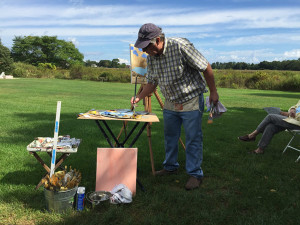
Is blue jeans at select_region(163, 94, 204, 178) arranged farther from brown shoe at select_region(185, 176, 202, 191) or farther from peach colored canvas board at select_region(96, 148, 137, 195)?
peach colored canvas board at select_region(96, 148, 137, 195)

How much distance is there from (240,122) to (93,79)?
29.1m

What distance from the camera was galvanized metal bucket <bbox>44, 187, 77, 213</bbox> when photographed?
2.75m

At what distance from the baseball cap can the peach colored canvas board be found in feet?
3.81

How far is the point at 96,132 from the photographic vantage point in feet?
20.7

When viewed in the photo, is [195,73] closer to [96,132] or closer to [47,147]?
[47,147]

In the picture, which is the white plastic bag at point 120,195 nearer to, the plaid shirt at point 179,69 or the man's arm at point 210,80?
the plaid shirt at point 179,69

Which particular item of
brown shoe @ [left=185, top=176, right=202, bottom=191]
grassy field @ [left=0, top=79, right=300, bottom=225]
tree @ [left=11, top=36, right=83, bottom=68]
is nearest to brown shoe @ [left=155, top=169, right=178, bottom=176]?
grassy field @ [left=0, top=79, right=300, bottom=225]

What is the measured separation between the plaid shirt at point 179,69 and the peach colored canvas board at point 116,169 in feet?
2.69

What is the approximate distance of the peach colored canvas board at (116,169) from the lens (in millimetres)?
3207

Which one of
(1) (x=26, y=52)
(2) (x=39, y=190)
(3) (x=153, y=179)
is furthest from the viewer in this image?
(1) (x=26, y=52)

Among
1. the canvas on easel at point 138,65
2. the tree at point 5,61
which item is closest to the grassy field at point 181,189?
the canvas on easel at point 138,65

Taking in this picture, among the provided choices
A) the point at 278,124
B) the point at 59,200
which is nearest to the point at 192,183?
the point at 59,200

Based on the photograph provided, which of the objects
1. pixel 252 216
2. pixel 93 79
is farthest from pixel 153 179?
pixel 93 79

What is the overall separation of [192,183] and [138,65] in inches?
80.0
